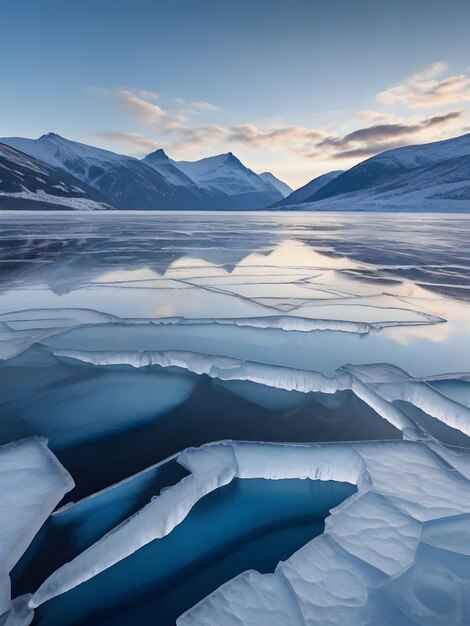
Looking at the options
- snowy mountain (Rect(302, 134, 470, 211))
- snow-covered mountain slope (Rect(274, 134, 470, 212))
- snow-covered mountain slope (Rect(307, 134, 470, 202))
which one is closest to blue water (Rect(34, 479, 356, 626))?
snow-covered mountain slope (Rect(274, 134, 470, 212))

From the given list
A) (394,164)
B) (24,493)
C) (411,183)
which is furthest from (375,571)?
(394,164)

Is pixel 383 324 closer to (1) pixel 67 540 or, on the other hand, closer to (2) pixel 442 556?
(2) pixel 442 556

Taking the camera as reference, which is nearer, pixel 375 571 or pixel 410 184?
pixel 375 571

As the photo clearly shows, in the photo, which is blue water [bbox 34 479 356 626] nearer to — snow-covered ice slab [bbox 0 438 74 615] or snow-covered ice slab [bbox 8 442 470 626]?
snow-covered ice slab [bbox 8 442 470 626]

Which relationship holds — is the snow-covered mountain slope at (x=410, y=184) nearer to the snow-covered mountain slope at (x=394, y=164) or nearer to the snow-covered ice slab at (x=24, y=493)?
the snow-covered mountain slope at (x=394, y=164)

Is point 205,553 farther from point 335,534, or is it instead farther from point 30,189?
point 30,189

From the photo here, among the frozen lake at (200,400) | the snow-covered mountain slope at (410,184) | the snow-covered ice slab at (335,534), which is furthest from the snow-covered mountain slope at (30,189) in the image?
the snow-covered ice slab at (335,534)
